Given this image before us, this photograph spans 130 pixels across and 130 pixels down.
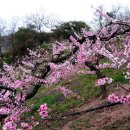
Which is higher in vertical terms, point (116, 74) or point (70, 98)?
point (116, 74)

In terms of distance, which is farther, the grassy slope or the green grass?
the green grass

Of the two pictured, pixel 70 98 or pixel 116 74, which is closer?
pixel 70 98

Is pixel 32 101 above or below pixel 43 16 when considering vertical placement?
below

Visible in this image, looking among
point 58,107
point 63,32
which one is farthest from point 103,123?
point 63,32

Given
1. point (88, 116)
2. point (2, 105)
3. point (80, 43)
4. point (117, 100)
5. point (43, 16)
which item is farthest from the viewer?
point (43, 16)

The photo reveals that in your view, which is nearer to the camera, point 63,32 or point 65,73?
point 65,73

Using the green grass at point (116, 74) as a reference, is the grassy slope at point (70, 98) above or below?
below

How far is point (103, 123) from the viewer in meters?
11.0

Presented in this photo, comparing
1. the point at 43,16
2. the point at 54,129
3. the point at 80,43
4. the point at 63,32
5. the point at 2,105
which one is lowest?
the point at 54,129

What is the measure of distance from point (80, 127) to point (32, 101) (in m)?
6.20

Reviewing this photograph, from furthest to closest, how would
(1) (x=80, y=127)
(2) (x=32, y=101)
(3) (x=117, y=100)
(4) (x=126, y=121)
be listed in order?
(2) (x=32, y=101) → (1) (x=80, y=127) → (4) (x=126, y=121) → (3) (x=117, y=100)

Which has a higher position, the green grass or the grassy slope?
the green grass

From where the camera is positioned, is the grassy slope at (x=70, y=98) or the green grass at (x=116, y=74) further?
the green grass at (x=116, y=74)

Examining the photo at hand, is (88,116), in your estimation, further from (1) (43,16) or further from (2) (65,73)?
(1) (43,16)
